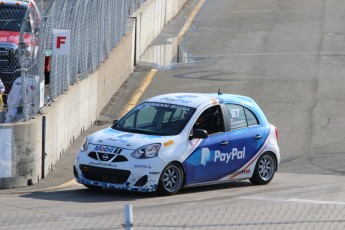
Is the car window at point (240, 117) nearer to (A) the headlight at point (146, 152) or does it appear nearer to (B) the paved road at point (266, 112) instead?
(B) the paved road at point (266, 112)

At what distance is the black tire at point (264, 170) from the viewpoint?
15.9 metres

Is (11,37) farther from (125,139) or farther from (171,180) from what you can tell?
(171,180)

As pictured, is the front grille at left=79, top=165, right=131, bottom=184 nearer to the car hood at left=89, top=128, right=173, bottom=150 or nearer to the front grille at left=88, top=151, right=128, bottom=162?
the front grille at left=88, top=151, right=128, bottom=162

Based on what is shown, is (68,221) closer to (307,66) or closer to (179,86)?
(179,86)

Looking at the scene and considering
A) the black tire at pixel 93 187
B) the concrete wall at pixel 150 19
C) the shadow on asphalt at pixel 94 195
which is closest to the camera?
the shadow on asphalt at pixel 94 195

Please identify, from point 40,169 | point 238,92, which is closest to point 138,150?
point 40,169

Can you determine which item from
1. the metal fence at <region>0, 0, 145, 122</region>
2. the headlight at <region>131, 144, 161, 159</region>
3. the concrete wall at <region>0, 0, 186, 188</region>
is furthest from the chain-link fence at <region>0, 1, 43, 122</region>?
the headlight at <region>131, 144, 161, 159</region>

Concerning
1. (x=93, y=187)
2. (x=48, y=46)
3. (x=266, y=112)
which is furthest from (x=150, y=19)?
(x=93, y=187)

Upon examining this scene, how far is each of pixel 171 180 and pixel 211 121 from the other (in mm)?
1391

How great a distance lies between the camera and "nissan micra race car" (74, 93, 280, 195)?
14.1 m

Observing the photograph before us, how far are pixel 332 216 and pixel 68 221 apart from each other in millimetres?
3345

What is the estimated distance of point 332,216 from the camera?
12.3 metres

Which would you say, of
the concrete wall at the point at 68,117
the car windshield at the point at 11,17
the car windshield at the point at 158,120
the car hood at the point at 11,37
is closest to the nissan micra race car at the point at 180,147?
the car windshield at the point at 158,120

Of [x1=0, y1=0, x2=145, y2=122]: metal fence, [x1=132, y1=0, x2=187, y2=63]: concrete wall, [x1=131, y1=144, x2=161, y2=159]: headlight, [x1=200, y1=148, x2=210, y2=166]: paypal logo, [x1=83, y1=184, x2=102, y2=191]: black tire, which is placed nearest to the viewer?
[x1=131, y1=144, x2=161, y2=159]: headlight
